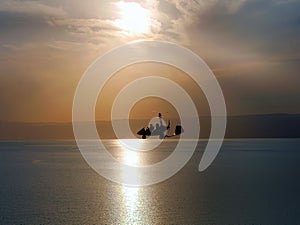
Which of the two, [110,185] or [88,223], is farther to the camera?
[110,185]

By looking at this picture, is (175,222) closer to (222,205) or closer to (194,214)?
(194,214)

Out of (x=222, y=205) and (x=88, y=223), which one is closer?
(x=88, y=223)

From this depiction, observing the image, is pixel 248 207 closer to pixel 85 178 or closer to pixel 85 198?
pixel 85 198

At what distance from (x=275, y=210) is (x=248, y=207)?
4.00 meters

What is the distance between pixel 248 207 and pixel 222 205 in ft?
12.6

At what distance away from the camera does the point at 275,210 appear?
62.4 m

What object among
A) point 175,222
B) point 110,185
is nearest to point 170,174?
point 110,185

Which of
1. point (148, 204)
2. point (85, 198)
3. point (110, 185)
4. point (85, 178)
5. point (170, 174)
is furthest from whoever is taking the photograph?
point (170, 174)

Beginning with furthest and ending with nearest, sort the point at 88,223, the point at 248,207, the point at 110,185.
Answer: the point at 110,185, the point at 248,207, the point at 88,223

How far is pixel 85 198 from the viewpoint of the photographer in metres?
75.6

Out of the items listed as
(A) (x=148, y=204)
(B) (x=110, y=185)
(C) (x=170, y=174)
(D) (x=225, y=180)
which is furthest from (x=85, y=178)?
(A) (x=148, y=204)

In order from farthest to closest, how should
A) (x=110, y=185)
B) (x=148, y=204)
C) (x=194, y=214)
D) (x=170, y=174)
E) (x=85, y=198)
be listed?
1. (x=170, y=174)
2. (x=110, y=185)
3. (x=85, y=198)
4. (x=148, y=204)
5. (x=194, y=214)

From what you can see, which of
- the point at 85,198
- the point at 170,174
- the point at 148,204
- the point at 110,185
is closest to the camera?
the point at 148,204

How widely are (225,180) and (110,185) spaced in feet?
86.0
